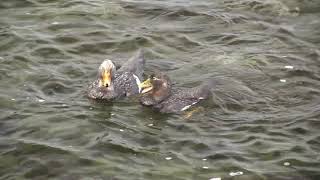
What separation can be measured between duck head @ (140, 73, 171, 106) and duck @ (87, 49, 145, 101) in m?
0.26

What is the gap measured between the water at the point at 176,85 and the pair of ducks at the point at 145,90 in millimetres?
203

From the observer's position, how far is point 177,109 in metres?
9.74

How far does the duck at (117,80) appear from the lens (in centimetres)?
1016

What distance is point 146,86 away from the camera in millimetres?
10406

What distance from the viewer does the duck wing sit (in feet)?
35.7

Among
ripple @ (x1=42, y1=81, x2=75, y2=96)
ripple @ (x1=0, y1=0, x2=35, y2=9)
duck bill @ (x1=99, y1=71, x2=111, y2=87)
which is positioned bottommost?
ripple @ (x1=42, y1=81, x2=75, y2=96)

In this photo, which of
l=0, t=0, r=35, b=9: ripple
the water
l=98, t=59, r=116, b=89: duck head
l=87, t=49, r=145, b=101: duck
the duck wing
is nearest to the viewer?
the water

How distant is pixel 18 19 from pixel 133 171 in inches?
256

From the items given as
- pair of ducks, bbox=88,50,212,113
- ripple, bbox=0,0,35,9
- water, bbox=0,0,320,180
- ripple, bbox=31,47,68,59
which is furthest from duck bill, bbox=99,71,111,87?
ripple, bbox=0,0,35,9

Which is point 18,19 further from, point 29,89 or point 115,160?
point 115,160

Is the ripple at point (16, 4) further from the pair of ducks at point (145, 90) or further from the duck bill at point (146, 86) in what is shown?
the duck bill at point (146, 86)

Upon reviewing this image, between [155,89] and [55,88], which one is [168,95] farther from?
[55,88]

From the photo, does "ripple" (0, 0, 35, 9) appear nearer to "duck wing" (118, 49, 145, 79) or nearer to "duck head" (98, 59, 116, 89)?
"duck wing" (118, 49, 145, 79)

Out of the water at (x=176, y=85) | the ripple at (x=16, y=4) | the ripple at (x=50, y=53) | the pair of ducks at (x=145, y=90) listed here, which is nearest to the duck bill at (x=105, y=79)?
the pair of ducks at (x=145, y=90)
